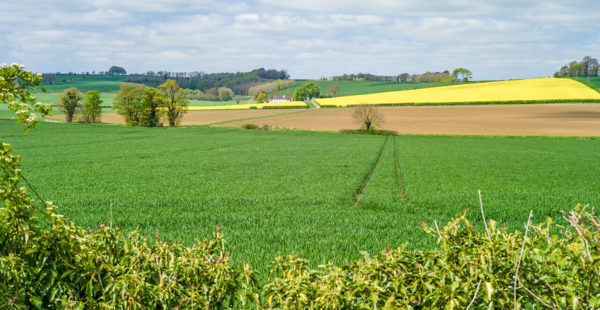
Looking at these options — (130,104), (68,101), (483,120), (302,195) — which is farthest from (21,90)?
(68,101)

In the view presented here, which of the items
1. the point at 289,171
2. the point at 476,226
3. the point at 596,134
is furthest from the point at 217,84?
the point at 476,226

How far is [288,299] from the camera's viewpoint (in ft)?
8.71

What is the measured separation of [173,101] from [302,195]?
208 feet

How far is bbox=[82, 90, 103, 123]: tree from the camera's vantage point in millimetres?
76375

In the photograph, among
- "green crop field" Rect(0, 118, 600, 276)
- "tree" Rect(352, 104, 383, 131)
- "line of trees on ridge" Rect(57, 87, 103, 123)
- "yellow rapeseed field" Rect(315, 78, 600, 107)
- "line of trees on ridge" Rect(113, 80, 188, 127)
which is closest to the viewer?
"green crop field" Rect(0, 118, 600, 276)

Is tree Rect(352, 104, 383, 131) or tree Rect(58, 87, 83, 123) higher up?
tree Rect(58, 87, 83, 123)

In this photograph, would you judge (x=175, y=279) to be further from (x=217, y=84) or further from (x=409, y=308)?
(x=217, y=84)

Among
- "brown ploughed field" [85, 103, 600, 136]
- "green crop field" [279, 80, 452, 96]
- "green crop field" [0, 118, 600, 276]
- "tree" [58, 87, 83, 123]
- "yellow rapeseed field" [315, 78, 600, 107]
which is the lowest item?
"green crop field" [0, 118, 600, 276]

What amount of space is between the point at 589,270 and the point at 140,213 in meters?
10.4

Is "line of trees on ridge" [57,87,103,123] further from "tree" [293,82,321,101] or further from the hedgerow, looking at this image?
the hedgerow

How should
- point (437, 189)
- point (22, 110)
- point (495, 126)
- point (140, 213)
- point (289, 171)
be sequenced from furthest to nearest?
point (495, 126) → point (289, 171) → point (437, 189) → point (140, 213) → point (22, 110)

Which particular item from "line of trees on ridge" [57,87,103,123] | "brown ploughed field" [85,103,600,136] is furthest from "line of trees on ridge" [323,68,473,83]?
"line of trees on ridge" [57,87,103,123]

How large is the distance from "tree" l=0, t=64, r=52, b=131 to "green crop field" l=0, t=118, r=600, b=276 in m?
4.44

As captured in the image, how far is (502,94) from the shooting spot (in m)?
94.2
